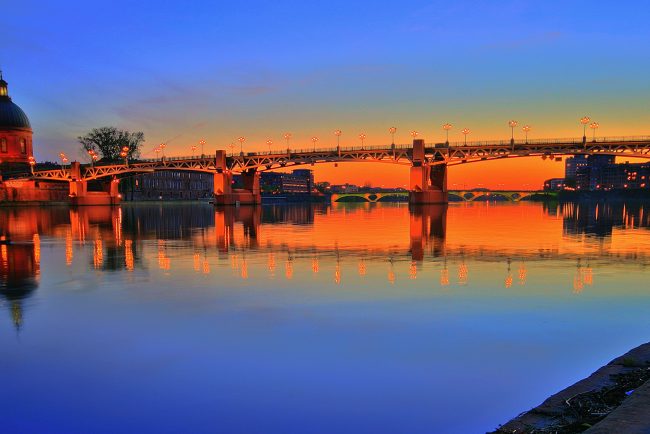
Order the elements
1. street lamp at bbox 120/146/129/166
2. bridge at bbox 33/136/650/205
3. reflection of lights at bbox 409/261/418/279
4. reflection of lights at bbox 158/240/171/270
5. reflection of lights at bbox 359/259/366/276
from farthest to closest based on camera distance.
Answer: street lamp at bbox 120/146/129/166 < bridge at bbox 33/136/650/205 < reflection of lights at bbox 158/240/171/270 < reflection of lights at bbox 359/259/366/276 < reflection of lights at bbox 409/261/418/279

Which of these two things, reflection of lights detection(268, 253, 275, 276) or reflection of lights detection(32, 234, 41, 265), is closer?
reflection of lights detection(268, 253, 275, 276)

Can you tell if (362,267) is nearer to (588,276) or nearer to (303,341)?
(588,276)

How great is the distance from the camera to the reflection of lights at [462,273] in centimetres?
1875

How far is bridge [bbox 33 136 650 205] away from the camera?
113 metres

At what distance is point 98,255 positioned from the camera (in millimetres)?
27281

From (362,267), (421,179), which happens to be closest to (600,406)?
(362,267)

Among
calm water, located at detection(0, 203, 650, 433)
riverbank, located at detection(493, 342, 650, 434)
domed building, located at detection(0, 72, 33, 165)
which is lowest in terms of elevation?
calm water, located at detection(0, 203, 650, 433)

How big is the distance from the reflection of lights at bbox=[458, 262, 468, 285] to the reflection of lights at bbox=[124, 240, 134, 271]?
44.8 feet

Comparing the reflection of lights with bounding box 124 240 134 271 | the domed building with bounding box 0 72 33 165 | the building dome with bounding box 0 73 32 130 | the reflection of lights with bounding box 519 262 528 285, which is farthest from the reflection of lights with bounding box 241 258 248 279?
the building dome with bounding box 0 73 32 130

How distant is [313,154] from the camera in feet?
433

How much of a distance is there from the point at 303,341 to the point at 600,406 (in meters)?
6.02

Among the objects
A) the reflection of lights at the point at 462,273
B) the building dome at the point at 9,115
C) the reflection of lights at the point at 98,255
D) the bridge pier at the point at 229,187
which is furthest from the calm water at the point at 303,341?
the building dome at the point at 9,115

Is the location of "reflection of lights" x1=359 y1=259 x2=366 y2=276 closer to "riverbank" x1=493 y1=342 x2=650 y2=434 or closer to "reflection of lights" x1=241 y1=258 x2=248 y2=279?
"reflection of lights" x1=241 y1=258 x2=248 y2=279

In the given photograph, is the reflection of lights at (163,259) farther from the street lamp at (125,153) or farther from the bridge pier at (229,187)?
the street lamp at (125,153)
